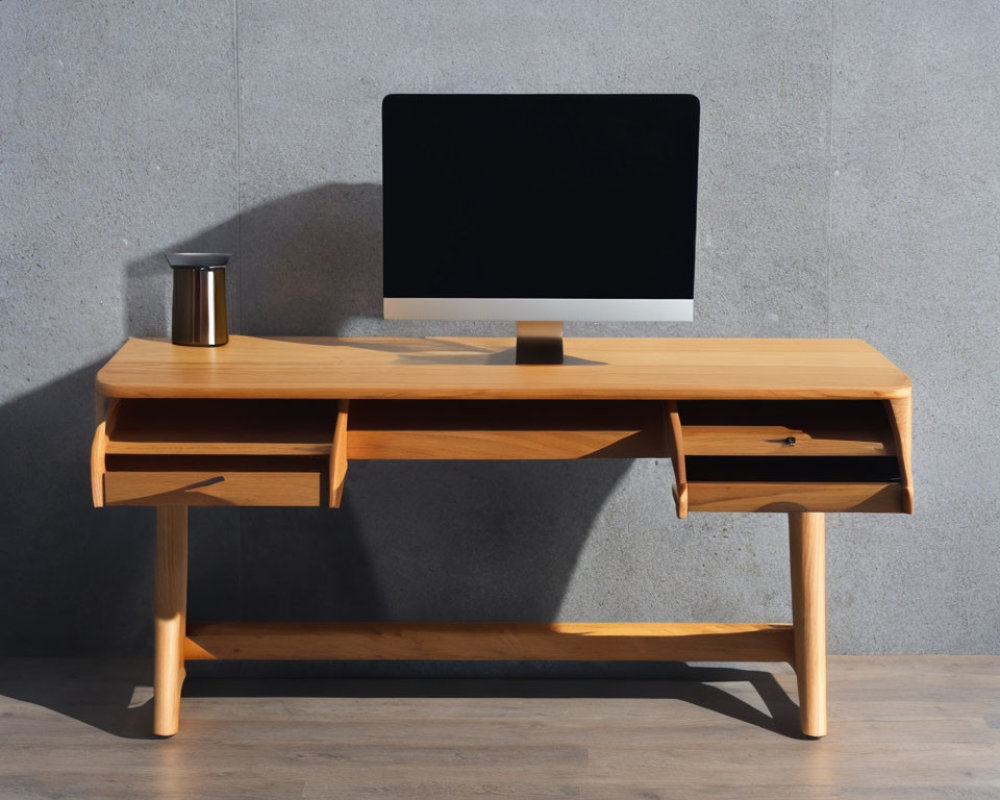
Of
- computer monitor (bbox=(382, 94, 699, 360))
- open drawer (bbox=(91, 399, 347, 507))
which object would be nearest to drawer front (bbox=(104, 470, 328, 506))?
open drawer (bbox=(91, 399, 347, 507))

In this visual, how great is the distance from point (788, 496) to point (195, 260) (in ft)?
4.12

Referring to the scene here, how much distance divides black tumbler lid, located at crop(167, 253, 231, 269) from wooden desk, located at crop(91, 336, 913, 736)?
0.59 feet

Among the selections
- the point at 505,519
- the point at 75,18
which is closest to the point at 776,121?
the point at 505,519

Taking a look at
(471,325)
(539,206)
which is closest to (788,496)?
(539,206)

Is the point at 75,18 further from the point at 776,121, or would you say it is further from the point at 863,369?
the point at 863,369

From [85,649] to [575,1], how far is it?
6.03 ft

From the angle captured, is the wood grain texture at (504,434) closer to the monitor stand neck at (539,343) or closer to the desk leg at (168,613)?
the monitor stand neck at (539,343)

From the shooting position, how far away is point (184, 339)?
2332 millimetres

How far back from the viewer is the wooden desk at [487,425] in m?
1.96

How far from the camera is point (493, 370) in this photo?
2.11 m

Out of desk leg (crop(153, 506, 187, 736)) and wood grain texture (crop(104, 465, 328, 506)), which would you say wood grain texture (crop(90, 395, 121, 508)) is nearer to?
wood grain texture (crop(104, 465, 328, 506))

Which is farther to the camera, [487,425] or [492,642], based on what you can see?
[492,642]

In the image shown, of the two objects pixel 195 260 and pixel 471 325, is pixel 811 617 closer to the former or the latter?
pixel 471 325

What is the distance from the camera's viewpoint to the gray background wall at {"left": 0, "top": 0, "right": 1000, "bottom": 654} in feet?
8.00
